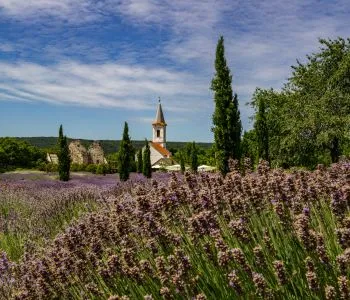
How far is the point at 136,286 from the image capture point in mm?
3396

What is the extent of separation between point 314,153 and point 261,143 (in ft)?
10.8

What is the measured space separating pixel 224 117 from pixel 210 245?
1648 cm

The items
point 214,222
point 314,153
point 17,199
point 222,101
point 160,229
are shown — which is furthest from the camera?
point 314,153

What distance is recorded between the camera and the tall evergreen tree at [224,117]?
19.3 meters

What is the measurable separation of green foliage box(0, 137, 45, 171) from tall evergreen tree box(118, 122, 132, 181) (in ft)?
140

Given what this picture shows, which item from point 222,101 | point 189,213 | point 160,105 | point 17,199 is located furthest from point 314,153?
point 160,105

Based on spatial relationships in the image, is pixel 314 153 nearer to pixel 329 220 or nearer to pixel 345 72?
pixel 345 72

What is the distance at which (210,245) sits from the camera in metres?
3.16

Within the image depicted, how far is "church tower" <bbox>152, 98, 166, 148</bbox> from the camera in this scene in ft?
339

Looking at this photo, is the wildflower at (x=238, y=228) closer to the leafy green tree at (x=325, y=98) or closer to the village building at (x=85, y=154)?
the leafy green tree at (x=325, y=98)

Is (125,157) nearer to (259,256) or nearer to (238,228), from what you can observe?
(238,228)

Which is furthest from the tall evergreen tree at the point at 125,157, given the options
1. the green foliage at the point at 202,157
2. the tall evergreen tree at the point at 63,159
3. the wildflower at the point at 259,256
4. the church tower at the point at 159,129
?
the church tower at the point at 159,129

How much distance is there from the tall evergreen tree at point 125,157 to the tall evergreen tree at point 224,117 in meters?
11.3

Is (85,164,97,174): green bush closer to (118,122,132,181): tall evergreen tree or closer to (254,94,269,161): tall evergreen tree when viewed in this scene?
(118,122,132,181): tall evergreen tree
